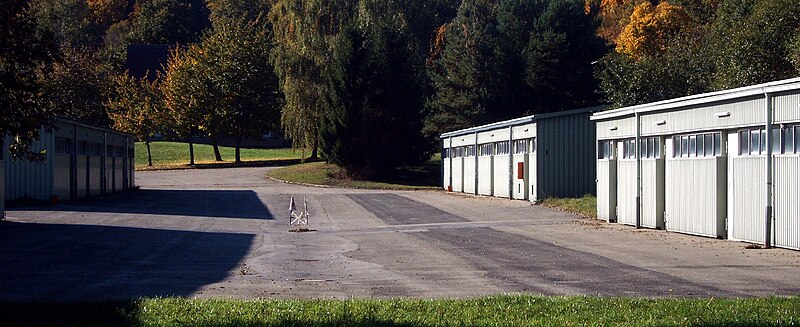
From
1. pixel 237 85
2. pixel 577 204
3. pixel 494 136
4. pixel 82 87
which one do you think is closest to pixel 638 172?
pixel 577 204

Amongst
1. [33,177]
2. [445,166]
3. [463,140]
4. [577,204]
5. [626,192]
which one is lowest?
[577,204]

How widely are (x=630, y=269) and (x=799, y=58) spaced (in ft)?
82.9

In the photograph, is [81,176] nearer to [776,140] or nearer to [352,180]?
[352,180]

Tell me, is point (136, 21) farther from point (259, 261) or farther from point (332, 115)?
point (259, 261)

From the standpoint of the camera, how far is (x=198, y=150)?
92875 millimetres

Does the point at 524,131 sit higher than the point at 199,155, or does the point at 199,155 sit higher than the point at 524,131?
the point at 524,131

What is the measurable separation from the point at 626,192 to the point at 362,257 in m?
11.8

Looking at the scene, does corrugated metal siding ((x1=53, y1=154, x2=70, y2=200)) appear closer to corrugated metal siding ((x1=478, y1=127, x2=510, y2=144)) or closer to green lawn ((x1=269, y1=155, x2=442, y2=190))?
corrugated metal siding ((x1=478, y1=127, x2=510, y2=144))

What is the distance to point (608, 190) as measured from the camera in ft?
100

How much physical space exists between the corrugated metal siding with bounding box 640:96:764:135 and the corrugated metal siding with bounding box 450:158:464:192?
26.5 m

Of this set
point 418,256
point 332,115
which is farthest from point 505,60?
point 418,256

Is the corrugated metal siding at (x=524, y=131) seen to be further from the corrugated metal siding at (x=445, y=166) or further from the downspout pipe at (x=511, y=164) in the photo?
the corrugated metal siding at (x=445, y=166)

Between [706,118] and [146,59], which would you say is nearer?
[706,118]

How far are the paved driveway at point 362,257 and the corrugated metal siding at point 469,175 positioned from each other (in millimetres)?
15213
